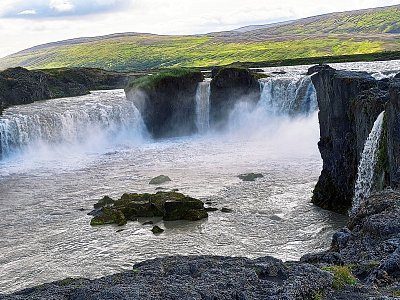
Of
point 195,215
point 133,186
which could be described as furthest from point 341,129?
point 133,186

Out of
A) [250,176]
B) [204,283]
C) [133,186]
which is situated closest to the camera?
[204,283]

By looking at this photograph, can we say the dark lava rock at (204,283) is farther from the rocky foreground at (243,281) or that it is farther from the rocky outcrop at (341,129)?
the rocky outcrop at (341,129)

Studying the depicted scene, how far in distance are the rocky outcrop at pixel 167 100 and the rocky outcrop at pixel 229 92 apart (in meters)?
2.47

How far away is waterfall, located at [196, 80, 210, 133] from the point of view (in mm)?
64625

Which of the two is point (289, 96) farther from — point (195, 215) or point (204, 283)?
point (204, 283)

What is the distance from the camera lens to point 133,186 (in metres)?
40.4

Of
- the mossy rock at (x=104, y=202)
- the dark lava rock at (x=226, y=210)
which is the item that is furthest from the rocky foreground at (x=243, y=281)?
the mossy rock at (x=104, y=202)

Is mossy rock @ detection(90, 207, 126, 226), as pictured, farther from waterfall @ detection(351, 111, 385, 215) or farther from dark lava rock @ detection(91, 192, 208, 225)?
waterfall @ detection(351, 111, 385, 215)

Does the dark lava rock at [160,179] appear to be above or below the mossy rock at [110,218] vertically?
below

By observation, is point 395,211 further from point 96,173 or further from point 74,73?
point 74,73

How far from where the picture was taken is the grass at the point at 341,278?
994cm

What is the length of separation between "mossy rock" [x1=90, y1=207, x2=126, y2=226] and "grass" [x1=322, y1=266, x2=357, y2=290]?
861 inches

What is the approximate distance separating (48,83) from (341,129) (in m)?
73.2

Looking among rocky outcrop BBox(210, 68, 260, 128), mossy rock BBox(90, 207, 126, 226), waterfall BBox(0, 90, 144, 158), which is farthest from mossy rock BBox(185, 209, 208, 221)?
rocky outcrop BBox(210, 68, 260, 128)
